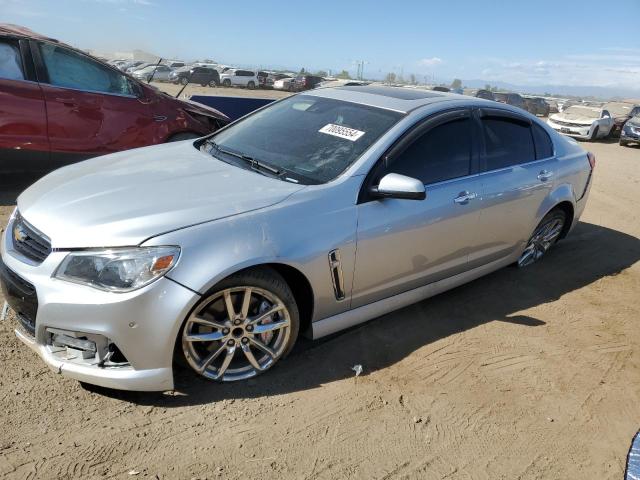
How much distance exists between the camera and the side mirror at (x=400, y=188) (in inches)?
119

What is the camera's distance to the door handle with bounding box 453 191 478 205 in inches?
144

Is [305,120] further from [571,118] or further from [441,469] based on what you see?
[571,118]

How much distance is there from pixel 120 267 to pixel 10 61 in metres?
3.96

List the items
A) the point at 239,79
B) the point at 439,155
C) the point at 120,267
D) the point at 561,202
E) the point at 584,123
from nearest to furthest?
the point at 120,267 < the point at 439,155 < the point at 561,202 < the point at 584,123 < the point at 239,79

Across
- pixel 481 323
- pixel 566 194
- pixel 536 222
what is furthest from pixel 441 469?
pixel 566 194

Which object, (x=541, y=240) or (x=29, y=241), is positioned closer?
(x=29, y=241)

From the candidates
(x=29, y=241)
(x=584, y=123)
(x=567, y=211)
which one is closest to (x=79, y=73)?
(x=29, y=241)

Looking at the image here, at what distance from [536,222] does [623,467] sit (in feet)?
7.76

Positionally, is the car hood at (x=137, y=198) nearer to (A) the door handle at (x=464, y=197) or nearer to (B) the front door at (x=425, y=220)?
(B) the front door at (x=425, y=220)

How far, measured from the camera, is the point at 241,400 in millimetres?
2789

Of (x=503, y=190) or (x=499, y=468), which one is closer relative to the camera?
(x=499, y=468)

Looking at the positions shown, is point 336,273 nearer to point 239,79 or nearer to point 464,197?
point 464,197

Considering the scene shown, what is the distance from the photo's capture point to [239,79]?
43438 mm

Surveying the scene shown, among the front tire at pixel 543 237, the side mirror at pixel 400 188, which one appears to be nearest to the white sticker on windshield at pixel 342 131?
the side mirror at pixel 400 188
